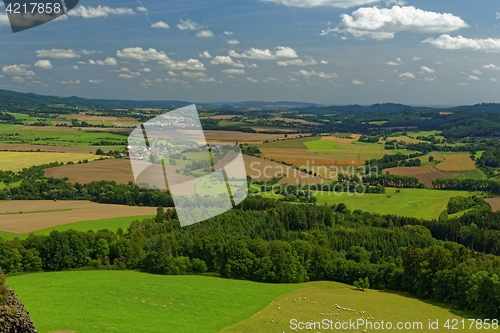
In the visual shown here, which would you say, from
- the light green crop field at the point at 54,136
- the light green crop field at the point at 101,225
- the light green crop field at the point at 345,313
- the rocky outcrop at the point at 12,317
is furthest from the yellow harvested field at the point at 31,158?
the rocky outcrop at the point at 12,317

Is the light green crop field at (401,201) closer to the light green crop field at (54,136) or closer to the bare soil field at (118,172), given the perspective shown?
the bare soil field at (118,172)

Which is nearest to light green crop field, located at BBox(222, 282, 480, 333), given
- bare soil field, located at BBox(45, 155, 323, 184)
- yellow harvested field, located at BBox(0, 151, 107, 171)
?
bare soil field, located at BBox(45, 155, 323, 184)

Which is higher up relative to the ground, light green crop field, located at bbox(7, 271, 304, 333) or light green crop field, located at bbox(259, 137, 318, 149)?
light green crop field, located at bbox(259, 137, 318, 149)

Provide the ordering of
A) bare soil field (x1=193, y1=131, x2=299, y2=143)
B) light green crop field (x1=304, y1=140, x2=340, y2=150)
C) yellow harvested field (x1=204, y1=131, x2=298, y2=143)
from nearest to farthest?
light green crop field (x1=304, y1=140, x2=340, y2=150), bare soil field (x1=193, y1=131, x2=299, y2=143), yellow harvested field (x1=204, y1=131, x2=298, y2=143)

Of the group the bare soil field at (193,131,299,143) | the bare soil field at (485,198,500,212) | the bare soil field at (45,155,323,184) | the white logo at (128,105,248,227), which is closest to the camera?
the white logo at (128,105,248,227)

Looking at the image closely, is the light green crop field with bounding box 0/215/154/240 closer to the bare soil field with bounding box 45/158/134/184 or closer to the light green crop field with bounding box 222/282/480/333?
the bare soil field with bounding box 45/158/134/184

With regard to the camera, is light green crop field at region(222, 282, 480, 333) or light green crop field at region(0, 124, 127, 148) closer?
light green crop field at region(222, 282, 480, 333)

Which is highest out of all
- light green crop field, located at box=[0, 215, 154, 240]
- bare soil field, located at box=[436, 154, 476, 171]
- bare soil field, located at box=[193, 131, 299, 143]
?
bare soil field, located at box=[193, 131, 299, 143]
